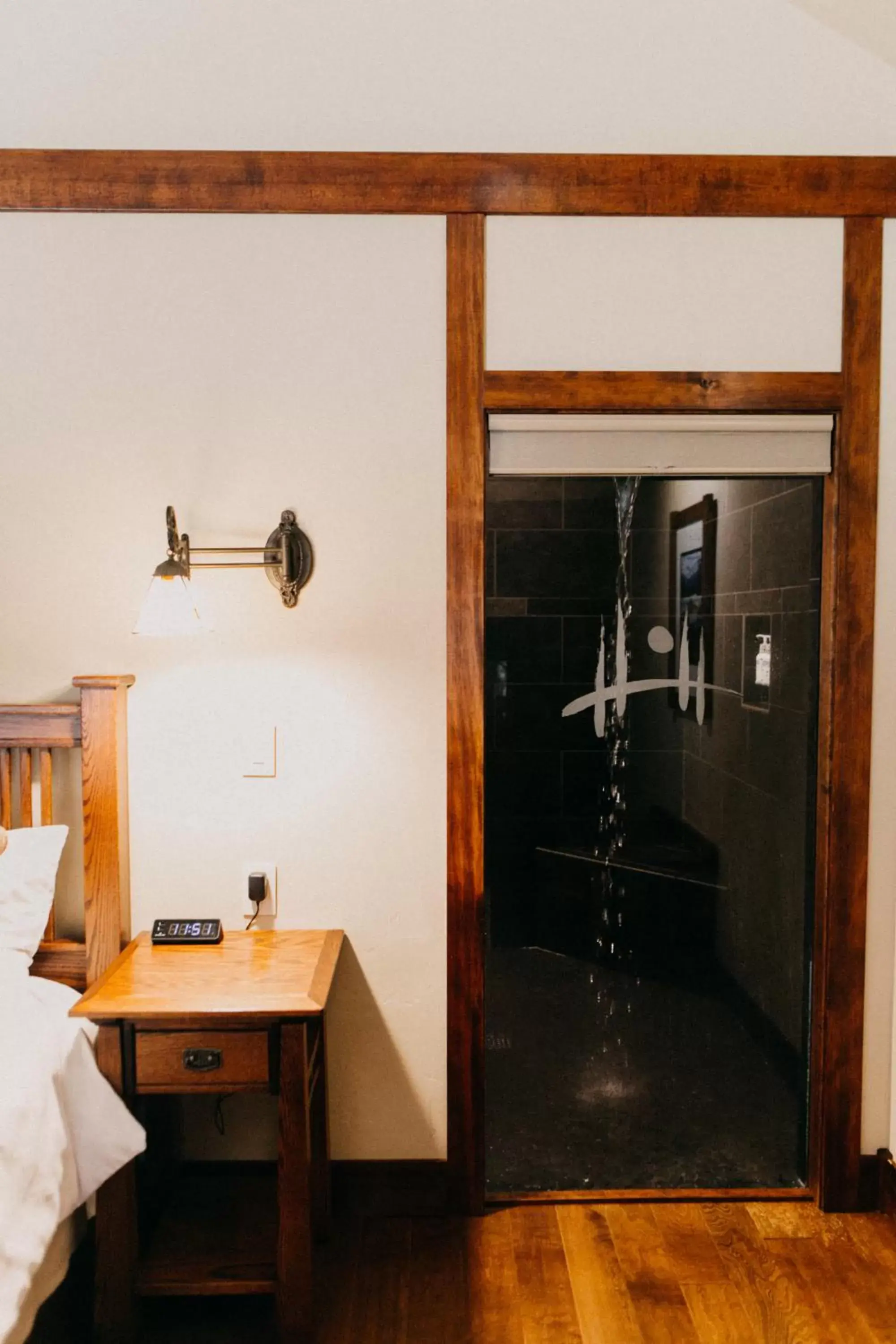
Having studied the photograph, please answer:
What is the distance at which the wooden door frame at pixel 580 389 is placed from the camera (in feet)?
7.12

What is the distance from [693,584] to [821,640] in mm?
356

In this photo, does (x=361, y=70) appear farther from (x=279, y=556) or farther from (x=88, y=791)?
(x=88, y=791)

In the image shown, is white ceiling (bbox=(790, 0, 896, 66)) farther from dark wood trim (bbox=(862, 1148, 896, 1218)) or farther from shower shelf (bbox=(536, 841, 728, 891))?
dark wood trim (bbox=(862, 1148, 896, 1218))

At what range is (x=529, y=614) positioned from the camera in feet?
7.59

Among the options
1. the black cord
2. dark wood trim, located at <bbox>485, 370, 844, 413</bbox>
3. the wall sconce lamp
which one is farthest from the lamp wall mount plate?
the black cord

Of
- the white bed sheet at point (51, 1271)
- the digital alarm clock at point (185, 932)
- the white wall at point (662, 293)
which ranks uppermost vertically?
the white wall at point (662, 293)

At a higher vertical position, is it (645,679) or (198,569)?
(198,569)

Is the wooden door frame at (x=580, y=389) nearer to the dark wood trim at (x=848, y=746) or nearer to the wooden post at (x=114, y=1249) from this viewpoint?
the dark wood trim at (x=848, y=746)

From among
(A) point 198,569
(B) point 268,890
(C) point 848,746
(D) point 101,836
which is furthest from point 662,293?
(D) point 101,836

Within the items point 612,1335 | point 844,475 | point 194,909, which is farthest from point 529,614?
point 612,1335

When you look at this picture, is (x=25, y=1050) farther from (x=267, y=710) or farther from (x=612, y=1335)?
(x=612, y=1335)

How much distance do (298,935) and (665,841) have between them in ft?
3.22

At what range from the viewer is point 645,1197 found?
2.31 m

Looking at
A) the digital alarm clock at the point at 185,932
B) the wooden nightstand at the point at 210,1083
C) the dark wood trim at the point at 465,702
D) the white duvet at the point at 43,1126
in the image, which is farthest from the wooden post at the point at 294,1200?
the dark wood trim at the point at 465,702
